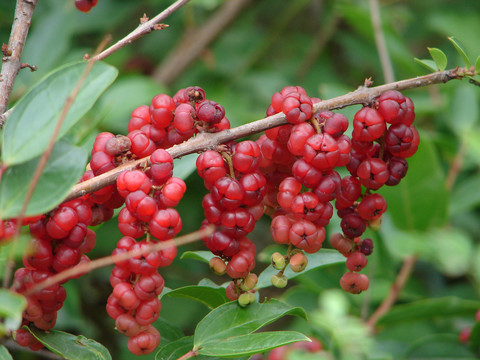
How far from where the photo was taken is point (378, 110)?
93 cm

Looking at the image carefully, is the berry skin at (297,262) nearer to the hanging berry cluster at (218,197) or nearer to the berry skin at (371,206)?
the hanging berry cluster at (218,197)

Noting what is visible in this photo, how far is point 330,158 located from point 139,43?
7.29ft

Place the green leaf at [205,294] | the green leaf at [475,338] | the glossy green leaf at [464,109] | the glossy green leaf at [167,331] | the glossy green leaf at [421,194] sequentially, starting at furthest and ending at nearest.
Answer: the glossy green leaf at [464,109], the glossy green leaf at [421,194], the green leaf at [475,338], the glossy green leaf at [167,331], the green leaf at [205,294]

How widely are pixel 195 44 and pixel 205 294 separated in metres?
1.69

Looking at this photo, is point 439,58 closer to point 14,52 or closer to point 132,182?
point 132,182

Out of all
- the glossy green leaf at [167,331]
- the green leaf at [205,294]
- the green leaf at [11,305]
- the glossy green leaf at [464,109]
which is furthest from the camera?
the glossy green leaf at [464,109]

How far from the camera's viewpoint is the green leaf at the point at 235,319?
1020 millimetres

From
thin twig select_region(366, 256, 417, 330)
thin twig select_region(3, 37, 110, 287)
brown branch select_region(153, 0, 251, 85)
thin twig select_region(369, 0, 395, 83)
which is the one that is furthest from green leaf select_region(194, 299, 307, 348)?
brown branch select_region(153, 0, 251, 85)

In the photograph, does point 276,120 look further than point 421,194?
No

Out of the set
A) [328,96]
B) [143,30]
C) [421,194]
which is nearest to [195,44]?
[328,96]

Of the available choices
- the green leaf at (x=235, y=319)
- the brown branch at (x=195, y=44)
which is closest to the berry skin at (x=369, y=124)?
the green leaf at (x=235, y=319)

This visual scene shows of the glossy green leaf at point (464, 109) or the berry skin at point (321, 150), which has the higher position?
the glossy green leaf at point (464, 109)

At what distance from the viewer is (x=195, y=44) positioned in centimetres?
258

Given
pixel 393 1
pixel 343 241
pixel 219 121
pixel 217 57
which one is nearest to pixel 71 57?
pixel 217 57
